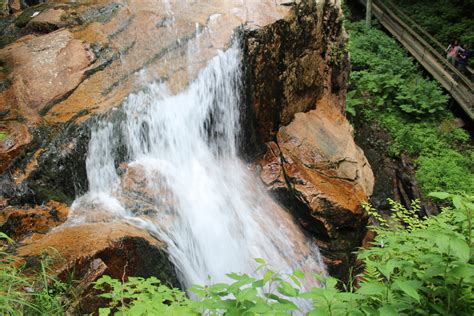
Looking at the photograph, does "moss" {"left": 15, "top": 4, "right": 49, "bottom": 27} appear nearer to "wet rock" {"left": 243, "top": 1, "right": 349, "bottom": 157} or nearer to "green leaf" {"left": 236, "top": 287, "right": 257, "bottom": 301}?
"wet rock" {"left": 243, "top": 1, "right": 349, "bottom": 157}

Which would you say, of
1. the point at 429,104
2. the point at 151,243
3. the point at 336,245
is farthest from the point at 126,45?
the point at 429,104

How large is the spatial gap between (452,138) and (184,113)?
28.5 ft

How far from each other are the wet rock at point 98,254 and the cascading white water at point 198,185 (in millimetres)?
291

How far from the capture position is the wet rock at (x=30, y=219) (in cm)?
428

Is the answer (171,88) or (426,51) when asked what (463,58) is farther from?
(171,88)

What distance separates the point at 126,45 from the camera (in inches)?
260

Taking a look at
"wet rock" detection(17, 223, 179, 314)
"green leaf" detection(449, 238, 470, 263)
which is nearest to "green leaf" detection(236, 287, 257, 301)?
"green leaf" detection(449, 238, 470, 263)

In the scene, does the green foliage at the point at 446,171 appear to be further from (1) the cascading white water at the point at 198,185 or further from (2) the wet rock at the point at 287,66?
(1) the cascading white water at the point at 198,185

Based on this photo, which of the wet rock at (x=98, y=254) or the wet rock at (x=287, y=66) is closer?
the wet rock at (x=98, y=254)

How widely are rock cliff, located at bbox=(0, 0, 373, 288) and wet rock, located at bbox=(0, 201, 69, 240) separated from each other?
2cm

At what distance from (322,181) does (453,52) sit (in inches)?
352

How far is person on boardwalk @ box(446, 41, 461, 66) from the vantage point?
12.6 meters

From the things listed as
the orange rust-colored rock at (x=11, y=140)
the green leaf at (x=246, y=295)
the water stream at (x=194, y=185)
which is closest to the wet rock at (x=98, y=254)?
the water stream at (x=194, y=185)

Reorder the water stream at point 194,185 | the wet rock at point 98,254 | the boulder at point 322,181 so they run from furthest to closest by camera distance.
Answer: the boulder at point 322,181
the water stream at point 194,185
the wet rock at point 98,254
